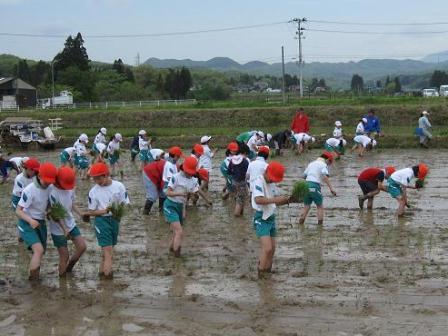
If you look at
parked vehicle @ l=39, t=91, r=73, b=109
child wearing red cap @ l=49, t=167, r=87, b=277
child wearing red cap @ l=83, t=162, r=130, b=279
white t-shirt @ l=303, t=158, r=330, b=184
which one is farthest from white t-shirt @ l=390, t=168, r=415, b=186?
parked vehicle @ l=39, t=91, r=73, b=109

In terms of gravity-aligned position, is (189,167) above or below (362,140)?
above

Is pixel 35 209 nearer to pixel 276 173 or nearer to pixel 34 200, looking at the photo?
pixel 34 200

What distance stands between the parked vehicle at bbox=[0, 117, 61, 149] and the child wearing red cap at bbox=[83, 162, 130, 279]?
23677 mm

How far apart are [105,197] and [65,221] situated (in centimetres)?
62

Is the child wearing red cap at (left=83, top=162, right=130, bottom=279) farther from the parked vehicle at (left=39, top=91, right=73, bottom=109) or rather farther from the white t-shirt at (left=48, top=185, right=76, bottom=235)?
the parked vehicle at (left=39, top=91, right=73, bottom=109)

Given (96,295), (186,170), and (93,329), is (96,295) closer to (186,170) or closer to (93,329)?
(93,329)

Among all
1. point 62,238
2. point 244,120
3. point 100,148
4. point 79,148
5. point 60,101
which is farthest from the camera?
point 60,101

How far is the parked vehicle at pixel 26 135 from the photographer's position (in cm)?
3094

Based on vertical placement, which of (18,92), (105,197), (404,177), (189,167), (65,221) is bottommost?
(404,177)

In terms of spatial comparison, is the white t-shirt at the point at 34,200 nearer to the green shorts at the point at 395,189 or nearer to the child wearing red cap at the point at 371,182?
the green shorts at the point at 395,189

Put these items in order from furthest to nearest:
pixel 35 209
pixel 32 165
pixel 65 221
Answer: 1. pixel 32 165
2. pixel 65 221
3. pixel 35 209

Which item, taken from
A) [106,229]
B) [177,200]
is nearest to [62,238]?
[106,229]

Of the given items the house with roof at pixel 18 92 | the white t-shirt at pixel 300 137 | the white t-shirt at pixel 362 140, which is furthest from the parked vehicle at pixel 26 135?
the house with roof at pixel 18 92

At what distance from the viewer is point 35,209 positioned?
312 inches
